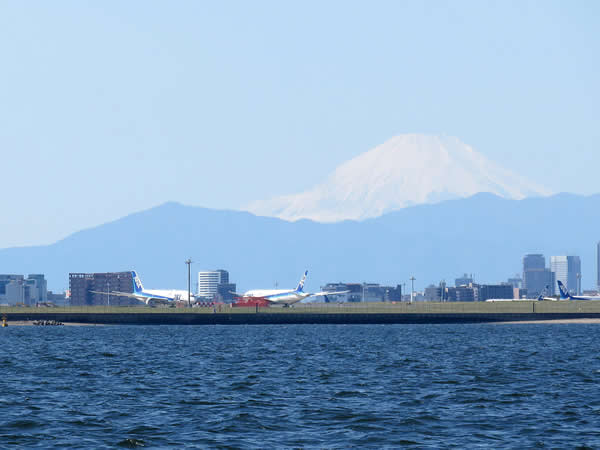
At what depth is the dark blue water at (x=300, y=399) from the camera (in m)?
45.1

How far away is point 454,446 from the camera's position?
4238cm

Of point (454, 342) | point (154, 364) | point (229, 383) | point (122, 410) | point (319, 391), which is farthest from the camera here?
point (454, 342)

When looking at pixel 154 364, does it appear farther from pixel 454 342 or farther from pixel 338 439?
pixel 454 342

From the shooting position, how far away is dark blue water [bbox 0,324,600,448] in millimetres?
45094

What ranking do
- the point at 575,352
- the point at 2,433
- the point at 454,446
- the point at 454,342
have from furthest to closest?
the point at 454,342 < the point at 575,352 < the point at 2,433 < the point at 454,446

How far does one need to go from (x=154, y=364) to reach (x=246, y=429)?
143 ft

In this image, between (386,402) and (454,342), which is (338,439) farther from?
(454,342)

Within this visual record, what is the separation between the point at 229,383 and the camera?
69.8 m

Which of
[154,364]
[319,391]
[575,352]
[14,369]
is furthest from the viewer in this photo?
[575,352]

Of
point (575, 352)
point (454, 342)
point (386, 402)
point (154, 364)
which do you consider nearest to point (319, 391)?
point (386, 402)

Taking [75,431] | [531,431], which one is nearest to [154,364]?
[75,431]

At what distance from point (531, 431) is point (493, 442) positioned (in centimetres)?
408

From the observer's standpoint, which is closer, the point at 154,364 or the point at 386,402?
the point at 386,402

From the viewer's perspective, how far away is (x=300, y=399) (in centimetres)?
5953
